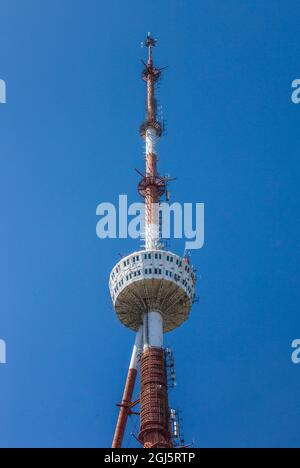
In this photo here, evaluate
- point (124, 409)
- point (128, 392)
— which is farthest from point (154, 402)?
point (128, 392)

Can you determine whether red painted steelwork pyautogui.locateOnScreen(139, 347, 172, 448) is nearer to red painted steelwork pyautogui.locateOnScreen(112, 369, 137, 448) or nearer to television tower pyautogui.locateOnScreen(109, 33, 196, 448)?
television tower pyautogui.locateOnScreen(109, 33, 196, 448)

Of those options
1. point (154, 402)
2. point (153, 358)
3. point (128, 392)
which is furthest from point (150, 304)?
point (154, 402)

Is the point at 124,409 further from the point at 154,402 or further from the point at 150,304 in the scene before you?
the point at 150,304

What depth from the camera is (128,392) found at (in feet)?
298

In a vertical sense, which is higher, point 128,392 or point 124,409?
point 128,392

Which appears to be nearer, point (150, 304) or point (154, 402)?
point (154, 402)

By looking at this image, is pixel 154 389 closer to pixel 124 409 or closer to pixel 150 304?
pixel 124 409

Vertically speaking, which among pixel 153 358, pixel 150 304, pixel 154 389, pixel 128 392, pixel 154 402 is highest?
pixel 150 304

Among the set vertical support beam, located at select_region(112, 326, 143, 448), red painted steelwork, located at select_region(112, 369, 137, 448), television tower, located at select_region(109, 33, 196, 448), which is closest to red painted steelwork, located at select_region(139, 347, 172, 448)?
television tower, located at select_region(109, 33, 196, 448)

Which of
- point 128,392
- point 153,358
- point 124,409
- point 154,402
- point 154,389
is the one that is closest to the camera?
point 154,402

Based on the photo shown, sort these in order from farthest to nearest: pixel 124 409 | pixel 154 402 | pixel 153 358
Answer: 1. pixel 124 409
2. pixel 153 358
3. pixel 154 402
